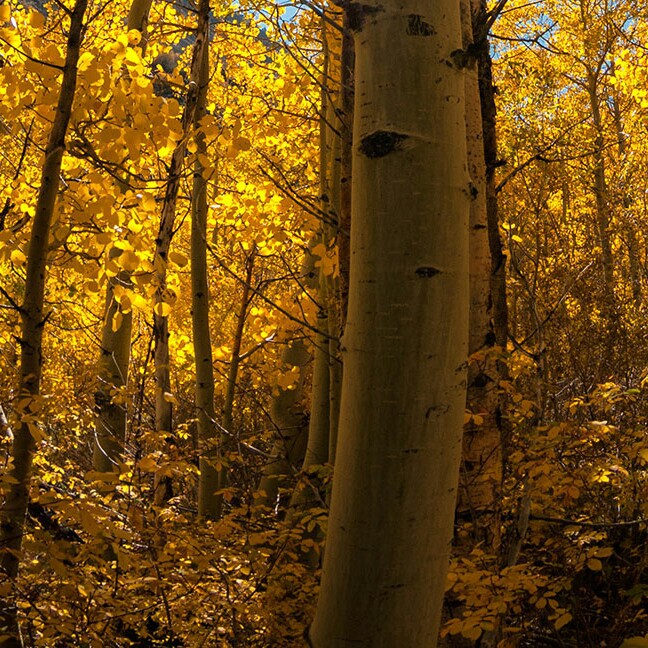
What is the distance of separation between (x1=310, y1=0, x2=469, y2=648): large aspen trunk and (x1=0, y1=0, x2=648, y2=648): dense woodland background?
0.14 m

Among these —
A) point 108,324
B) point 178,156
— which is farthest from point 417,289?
point 108,324

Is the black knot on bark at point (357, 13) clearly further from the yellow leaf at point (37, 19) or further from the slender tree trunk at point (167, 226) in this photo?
the slender tree trunk at point (167, 226)

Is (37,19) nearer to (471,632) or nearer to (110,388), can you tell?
(471,632)

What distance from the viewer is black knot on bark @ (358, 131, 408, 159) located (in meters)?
1.25

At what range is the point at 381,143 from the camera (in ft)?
4.12

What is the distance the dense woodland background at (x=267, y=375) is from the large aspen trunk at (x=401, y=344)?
0.14 metres

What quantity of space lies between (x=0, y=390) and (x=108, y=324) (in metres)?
2.96

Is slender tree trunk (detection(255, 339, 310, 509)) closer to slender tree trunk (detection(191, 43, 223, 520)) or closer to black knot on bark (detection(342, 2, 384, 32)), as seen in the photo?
slender tree trunk (detection(191, 43, 223, 520))

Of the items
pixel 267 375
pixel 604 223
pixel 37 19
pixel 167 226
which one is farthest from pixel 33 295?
pixel 604 223

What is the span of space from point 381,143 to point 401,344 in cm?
35

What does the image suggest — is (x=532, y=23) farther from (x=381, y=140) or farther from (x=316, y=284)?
(x=381, y=140)

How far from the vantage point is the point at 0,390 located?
7688 millimetres

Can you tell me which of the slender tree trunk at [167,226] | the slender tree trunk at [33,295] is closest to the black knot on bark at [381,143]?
the slender tree trunk at [33,295]

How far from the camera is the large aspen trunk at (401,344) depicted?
1.22 metres
